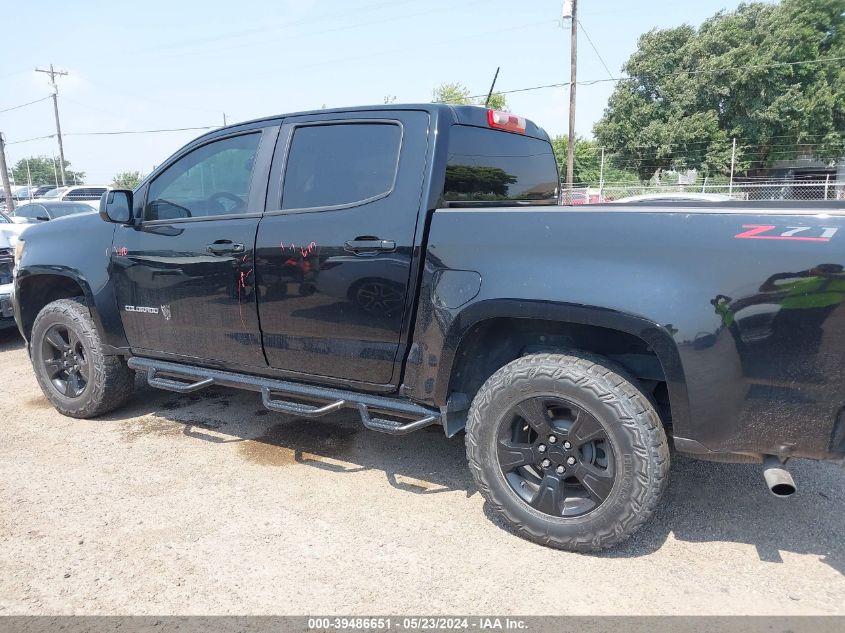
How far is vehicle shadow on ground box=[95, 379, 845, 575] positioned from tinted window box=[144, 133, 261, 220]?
1.51 meters

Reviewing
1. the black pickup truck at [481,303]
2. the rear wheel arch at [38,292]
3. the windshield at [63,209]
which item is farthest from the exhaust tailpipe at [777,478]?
the windshield at [63,209]

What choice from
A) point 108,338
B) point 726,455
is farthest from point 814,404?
point 108,338

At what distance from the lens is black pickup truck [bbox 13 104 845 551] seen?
223 cm

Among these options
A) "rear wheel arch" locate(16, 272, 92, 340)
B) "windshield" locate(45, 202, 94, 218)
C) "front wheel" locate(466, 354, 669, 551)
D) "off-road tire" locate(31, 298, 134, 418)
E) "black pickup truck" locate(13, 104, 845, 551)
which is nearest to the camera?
"black pickup truck" locate(13, 104, 845, 551)

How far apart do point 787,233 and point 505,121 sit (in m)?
1.79

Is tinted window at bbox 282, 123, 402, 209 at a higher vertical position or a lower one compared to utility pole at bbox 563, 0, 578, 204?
lower

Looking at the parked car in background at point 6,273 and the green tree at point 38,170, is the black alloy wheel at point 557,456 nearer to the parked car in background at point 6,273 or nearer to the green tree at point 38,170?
the parked car in background at point 6,273

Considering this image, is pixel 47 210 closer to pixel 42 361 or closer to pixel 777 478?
pixel 42 361

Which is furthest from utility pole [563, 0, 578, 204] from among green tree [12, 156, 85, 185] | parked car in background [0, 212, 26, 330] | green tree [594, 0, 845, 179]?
green tree [12, 156, 85, 185]

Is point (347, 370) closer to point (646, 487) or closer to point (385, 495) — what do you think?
point (385, 495)

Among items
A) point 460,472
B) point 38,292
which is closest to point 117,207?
point 38,292

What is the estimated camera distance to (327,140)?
3.32 metres

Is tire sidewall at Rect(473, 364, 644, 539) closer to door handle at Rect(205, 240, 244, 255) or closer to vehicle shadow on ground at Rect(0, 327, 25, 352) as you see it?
door handle at Rect(205, 240, 244, 255)

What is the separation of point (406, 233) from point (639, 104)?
3391cm
